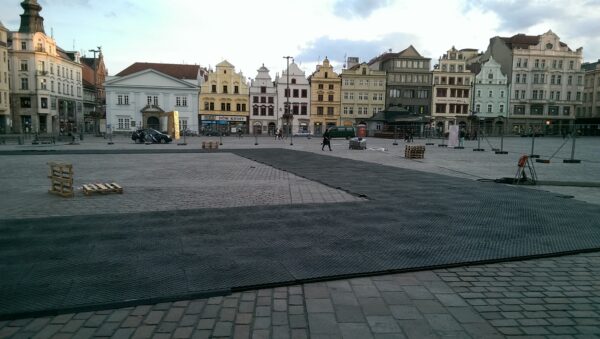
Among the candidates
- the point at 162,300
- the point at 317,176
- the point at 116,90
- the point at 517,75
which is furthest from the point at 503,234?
the point at 517,75

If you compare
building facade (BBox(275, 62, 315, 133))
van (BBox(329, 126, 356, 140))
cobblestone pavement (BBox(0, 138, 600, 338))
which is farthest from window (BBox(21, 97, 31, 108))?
cobblestone pavement (BBox(0, 138, 600, 338))

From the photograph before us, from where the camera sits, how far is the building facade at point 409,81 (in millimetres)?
83375

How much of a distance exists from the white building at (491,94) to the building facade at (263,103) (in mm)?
41646

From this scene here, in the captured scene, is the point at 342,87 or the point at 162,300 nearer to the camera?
the point at 162,300

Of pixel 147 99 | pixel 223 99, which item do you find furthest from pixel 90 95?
pixel 223 99

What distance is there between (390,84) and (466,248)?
81.8 m

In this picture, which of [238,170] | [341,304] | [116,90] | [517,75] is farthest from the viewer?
[517,75]

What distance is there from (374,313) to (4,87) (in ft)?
257

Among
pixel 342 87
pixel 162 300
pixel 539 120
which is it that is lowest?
pixel 162 300

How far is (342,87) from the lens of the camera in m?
85.1

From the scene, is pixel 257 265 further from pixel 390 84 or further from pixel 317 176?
pixel 390 84

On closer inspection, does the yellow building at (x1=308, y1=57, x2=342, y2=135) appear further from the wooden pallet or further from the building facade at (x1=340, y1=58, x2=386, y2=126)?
the wooden pallet

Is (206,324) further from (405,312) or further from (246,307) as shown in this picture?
(405,312)

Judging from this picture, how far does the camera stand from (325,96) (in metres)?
84.8
